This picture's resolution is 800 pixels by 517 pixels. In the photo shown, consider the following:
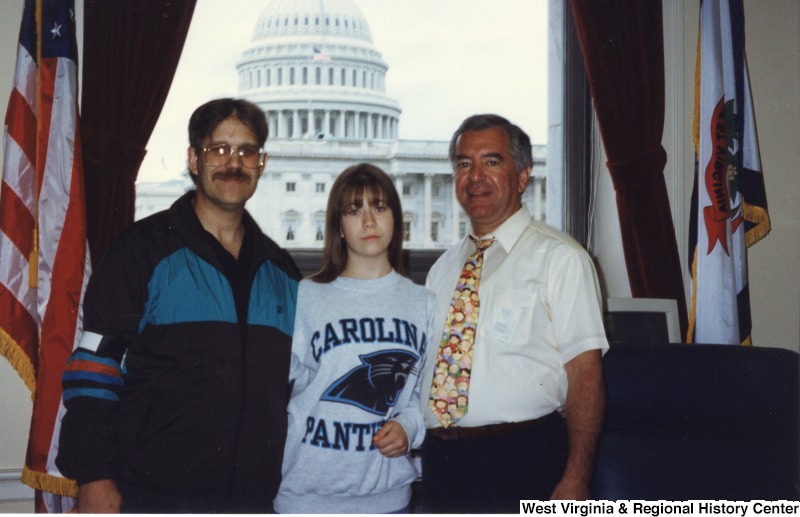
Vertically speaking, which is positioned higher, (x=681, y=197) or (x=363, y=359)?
(x=681, y=197)

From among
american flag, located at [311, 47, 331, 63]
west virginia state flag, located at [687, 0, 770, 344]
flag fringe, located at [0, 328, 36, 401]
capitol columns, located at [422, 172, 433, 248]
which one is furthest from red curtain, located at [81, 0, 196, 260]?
west virginia state flag, located at [687, 0, 770, 344]

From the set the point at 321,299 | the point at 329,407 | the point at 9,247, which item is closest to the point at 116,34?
the point at 9,247

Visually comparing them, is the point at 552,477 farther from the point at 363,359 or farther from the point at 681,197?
the point at 681,197

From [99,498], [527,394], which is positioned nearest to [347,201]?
[527,394]

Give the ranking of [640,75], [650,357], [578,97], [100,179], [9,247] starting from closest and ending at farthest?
[650,357] → [9,247] → [100,179] → [640,75] → [578,97]

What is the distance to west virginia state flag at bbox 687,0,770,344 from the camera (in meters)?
2.89

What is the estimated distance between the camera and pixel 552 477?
1735mm

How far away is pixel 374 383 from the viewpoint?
5.32 ft

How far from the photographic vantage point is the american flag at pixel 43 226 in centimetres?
246

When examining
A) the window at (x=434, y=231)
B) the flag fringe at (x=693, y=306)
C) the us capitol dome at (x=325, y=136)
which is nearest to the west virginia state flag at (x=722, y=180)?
the flag fringe at (x=693, y=306)

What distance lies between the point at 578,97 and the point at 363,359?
7.57 feet

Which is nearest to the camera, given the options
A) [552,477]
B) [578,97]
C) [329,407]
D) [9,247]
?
[329,407]

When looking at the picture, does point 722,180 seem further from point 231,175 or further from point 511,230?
point 231,175

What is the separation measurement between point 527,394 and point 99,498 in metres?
0.98
